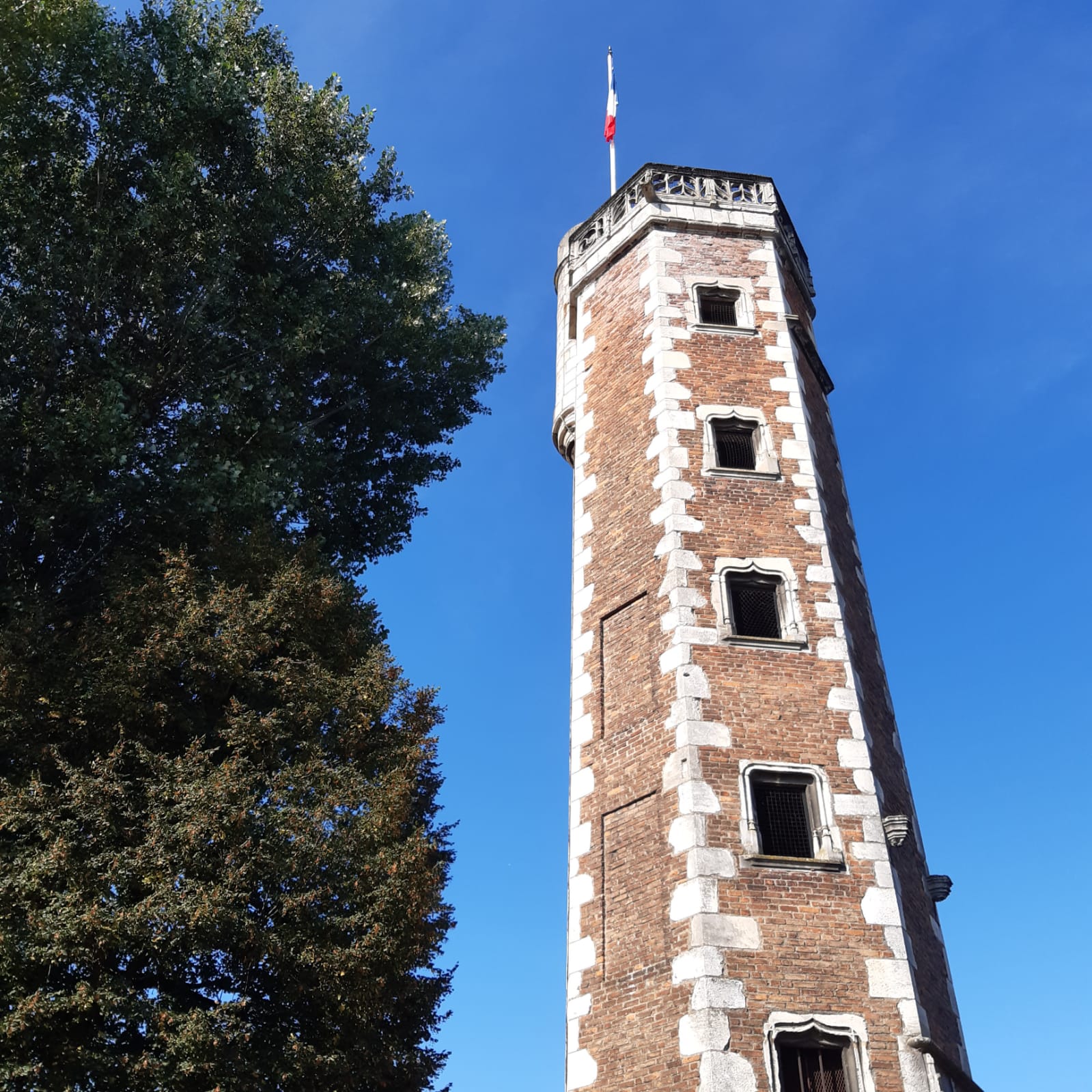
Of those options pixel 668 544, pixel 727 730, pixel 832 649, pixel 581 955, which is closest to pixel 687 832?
pixel 727 730

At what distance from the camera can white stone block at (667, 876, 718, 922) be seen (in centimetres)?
1238

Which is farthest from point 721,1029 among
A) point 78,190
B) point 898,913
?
point 78,190

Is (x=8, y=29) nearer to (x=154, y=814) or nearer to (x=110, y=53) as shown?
(x=110, y=53)

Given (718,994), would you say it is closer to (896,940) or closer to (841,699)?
(896,940)

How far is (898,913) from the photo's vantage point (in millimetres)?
12656

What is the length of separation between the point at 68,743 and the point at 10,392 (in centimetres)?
695

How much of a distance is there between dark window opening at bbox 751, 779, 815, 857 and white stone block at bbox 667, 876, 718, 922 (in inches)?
42.1

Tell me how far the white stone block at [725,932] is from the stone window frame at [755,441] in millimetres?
7597

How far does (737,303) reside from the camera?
20469 mm

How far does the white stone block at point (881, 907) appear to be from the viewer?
12.6 m

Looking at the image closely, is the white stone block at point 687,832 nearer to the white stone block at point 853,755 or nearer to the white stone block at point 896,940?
the white stone block at point 853,755

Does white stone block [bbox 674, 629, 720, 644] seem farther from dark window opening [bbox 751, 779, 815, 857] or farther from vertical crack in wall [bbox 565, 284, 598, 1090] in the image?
dark window opening [bbox 751, 779, 815, 857]

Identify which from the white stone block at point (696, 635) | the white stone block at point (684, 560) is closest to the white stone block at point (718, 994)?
the white stone block at point (696, 635)

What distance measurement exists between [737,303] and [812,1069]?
1410 cm
